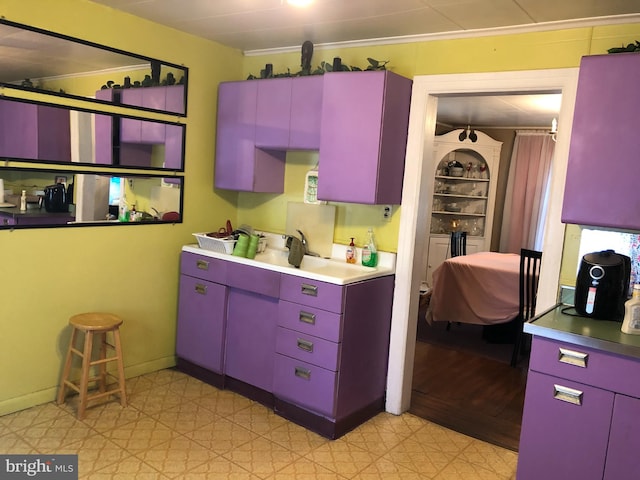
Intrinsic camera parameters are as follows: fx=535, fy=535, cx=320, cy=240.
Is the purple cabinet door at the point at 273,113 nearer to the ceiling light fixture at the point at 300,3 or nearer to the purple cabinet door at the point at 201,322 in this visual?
the ceiling light fixture at the point at 300,3

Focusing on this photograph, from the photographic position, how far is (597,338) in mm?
2135

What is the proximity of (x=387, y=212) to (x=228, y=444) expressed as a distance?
1659mm

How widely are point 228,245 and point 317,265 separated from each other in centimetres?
60

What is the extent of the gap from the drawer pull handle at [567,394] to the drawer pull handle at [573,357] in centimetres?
11

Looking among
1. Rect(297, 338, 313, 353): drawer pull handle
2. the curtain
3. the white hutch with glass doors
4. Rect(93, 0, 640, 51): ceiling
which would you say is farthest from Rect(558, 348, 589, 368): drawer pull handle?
the curtain

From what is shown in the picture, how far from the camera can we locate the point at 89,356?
2.99 metres

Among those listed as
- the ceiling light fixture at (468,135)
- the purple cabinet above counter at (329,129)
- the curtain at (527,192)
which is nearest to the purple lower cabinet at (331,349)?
the purple cabinet above counter at (329,129)

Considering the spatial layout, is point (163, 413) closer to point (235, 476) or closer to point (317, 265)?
point (235, 476)

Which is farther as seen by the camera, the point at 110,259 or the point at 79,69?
the point at 110,259

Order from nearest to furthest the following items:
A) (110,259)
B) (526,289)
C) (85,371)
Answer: (85,371) → (110,259) → (526,289)

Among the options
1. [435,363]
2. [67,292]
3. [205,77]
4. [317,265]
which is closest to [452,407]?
[435,363]

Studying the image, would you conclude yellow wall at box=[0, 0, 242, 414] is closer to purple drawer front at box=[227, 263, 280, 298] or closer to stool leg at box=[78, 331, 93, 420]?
stool leg at box=[78, 331, 93, 420]

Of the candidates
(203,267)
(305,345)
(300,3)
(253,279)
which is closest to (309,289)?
(305,345)

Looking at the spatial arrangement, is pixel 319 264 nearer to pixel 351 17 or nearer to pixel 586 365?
pixel 351 17
